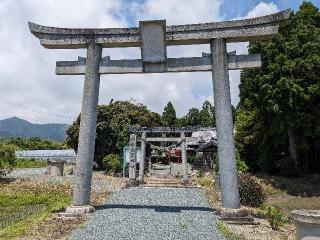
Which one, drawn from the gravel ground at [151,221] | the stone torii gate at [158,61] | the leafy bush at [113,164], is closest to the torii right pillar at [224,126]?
the stone torii gate at [158,61]

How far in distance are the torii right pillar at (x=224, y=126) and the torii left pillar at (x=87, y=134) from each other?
3.64m

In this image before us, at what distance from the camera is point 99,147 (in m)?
34.9

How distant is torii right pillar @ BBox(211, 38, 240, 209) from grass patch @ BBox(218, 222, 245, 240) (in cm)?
114

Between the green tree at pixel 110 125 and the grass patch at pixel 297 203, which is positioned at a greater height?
the green tree at pixel 110 125

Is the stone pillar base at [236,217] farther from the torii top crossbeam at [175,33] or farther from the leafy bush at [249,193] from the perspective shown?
the torii top crossbeam at [175,33]

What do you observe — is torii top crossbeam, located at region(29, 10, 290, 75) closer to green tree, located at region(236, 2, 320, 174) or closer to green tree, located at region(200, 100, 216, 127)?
green tree, located at region(236, 2, 320, 174)

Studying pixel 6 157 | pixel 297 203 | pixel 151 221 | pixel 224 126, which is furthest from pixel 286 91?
pixel 6 157

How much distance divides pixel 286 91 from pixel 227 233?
56.5ft

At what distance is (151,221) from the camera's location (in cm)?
1040

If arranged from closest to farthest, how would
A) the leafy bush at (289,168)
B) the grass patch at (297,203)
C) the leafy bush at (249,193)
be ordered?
the leafy bush at (249,193), the grass patch at (297,203), the leafy bush at (289,168)

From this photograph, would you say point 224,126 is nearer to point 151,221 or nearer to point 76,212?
point 151,221

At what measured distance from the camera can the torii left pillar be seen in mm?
11523

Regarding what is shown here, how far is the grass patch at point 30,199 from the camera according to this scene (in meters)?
12.2

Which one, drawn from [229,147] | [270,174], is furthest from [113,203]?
[270,174]
